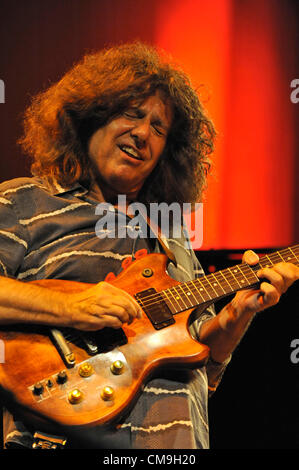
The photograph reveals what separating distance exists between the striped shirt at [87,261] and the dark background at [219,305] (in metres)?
0.72

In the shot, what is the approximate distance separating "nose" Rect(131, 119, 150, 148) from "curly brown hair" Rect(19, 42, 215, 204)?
0.39ft

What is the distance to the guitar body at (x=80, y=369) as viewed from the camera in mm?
1097

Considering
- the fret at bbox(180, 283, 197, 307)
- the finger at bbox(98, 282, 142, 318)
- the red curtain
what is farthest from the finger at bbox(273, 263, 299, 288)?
the red curtain

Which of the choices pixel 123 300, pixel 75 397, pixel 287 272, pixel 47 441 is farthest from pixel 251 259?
pixel 47 441

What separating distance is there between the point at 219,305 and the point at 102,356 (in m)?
1.23

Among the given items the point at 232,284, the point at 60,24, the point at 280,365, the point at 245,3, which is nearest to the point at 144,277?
the point at 232,284

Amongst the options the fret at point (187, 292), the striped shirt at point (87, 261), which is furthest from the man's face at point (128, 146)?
the fret at point (187, 292)

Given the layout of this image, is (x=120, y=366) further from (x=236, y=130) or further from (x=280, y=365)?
(x=236, y=130)

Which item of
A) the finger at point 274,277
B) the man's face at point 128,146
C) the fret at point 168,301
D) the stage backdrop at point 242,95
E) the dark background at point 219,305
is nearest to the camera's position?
the fret at point 168,301

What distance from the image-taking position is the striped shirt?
122 centimetres

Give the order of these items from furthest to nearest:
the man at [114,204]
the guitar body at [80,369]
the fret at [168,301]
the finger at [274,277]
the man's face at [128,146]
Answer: the man's face at [128,146], the finger at [274,277], the fret at [168,301], the man at [114,204], the guitar body at [80,369]

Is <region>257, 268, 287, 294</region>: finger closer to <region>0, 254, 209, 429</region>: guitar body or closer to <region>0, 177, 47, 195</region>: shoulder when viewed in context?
<region>0, 254, 209, 429</region>: guitar body

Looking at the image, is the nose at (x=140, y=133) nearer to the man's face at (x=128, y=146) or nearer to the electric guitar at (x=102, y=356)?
the man's face at (x=128, y=146)

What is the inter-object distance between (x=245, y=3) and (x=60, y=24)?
1074 mm
